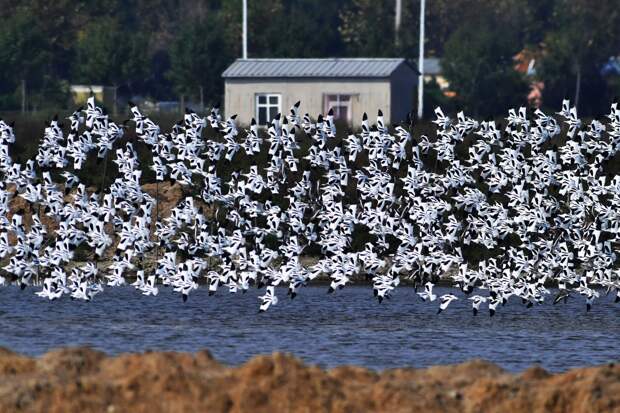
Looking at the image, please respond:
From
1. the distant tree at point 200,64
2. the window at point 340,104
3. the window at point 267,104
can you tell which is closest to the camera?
the window at point 340,104

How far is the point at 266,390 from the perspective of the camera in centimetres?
1745

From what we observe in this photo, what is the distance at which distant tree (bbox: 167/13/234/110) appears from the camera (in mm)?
105875

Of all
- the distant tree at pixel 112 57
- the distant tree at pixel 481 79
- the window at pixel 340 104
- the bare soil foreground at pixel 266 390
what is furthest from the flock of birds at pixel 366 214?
the distant tree at pixel 112 57

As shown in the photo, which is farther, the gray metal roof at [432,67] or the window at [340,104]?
the gray metal roof at [432,67]

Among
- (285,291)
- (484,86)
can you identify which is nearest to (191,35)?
(484,86)

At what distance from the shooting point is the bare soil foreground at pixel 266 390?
1739 cm

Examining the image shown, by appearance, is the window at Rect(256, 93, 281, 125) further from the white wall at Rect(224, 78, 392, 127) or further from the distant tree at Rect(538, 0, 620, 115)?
the distant tree at Rect(538, 0, 620, 115)

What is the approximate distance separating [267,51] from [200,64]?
21.5 feet

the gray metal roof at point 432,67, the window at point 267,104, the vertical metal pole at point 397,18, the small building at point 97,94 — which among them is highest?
the vertical metal pole at point 397,18

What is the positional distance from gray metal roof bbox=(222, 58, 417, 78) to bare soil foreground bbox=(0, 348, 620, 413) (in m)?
64.1

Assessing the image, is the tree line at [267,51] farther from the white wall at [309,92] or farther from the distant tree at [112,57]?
the white wall at [309,92]

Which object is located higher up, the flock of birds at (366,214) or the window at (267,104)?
the window at (267,104)

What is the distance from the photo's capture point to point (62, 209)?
3475 centimetres

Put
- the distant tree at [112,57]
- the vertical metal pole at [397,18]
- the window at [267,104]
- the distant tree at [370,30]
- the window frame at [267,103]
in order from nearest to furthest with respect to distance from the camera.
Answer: the window frame at [267,103] < the window at [267,104] < the distant tree at [112,57] < the distant tree at [370,30] < the vertical metal pole at [397,18]
